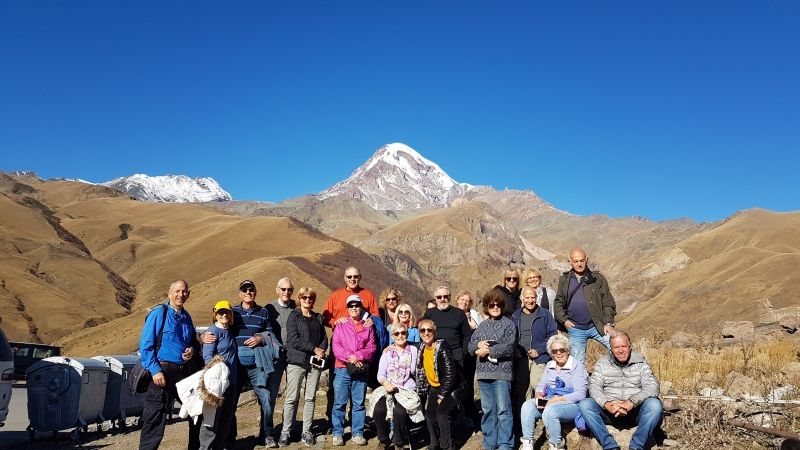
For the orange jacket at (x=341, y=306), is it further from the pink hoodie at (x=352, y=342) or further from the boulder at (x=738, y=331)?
the boulder at (x=738, y=331)

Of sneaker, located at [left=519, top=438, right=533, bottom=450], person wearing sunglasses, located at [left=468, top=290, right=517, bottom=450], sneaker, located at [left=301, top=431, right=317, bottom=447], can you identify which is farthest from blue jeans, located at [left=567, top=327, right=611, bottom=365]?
sneaker, located at [left=301, top=431, right=317, bottom=447]

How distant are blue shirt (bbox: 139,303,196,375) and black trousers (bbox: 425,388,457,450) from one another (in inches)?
116

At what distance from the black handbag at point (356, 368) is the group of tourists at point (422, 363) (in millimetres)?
20

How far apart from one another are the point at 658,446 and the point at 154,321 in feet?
18.6

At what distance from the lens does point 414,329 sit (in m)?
8.68

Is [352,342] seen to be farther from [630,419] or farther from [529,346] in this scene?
[630,419]

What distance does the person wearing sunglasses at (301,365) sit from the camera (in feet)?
27.0

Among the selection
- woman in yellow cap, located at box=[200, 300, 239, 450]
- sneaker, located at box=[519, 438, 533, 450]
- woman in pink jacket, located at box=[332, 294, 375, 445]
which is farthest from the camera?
woman in pink jacket, located at box=[332, 294, 375, 445]

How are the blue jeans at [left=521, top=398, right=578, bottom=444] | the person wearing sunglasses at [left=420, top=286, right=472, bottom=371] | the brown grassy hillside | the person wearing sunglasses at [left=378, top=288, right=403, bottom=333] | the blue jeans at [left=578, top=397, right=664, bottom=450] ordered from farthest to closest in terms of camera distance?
the brown grassy hillside < the person wearing sunglasses at [left=378, top=288, right=403, bottom=333] < the person wearing sunglasses at [left=420, top=286, right=472, bottom=371] < the blue jeans at [left=521, top=398, right=578, bottom=444] < the blue jeans at [left=578, top=397, right=664, bottom=450]

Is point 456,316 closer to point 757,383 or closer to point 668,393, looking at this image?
point 668,393

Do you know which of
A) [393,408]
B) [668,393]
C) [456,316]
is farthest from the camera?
[668,393]

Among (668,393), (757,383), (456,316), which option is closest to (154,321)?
(456,316)

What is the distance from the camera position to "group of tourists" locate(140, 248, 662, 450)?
6.76m

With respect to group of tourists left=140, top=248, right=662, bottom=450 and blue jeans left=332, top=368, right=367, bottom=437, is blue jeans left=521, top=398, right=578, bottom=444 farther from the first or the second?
blue jeans left=332, top=368, right=367, bottom=437
